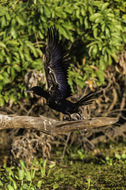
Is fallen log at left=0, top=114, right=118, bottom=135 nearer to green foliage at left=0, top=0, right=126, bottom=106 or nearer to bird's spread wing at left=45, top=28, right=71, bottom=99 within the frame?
bird's spread wing at left=45, top=28, right=71, bottom=99

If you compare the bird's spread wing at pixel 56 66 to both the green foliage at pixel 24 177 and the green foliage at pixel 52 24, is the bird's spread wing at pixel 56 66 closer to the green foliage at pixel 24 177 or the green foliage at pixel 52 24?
the green foliage at pixel 52 24

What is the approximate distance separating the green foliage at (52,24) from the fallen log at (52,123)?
1428 millimetres

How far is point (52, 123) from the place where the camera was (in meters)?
3.36

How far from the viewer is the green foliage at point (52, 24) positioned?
4.80 meters

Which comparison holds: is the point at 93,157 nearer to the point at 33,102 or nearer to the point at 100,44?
the point at 33,102

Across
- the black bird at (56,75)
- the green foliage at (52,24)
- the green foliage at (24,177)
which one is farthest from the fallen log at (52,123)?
the green foliage at (52,24)

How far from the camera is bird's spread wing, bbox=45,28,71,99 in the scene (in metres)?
3.81

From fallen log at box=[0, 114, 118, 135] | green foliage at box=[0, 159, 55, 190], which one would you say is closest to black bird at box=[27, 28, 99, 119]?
fallen log at box=[0, 114, 118, 135]

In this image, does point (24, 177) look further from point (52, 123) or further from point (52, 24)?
point (52, 24)

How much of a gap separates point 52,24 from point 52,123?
219cm

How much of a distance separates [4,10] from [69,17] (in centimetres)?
114

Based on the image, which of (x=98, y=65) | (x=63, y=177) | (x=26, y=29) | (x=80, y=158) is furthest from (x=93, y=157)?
(x=26, y=29)

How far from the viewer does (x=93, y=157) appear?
6.27 meters

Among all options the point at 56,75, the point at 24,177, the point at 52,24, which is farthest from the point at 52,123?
the point at 52,24
